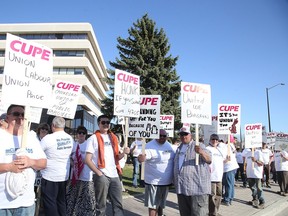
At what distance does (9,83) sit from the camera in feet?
11.8

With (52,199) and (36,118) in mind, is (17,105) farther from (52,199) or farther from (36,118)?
(36,118)

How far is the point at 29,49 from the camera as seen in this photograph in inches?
155

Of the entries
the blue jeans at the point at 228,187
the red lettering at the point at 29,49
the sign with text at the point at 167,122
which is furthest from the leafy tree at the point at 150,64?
the red lettering at the point at 29,49

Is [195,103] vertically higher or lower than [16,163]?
higher

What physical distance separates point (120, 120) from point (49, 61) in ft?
16.8

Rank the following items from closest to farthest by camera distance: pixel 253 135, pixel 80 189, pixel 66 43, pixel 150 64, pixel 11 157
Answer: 1. pixel 11 157
2. pixel 80 189
3. pixel 253 135
4. pixel 150 64
5. pixel 66 43

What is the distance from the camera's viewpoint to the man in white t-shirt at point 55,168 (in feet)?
18.4

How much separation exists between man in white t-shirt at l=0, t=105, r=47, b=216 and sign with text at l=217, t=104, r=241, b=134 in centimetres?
659

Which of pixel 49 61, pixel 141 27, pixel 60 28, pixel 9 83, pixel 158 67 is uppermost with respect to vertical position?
pixel 60 28

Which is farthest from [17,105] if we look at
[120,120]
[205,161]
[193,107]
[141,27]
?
[141,27]

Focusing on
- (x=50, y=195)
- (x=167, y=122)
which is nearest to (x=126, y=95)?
(x=50, y=195)

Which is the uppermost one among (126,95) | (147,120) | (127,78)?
(127,78)

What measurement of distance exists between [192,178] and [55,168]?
2501 mm

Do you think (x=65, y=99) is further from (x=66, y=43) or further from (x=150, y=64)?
(x=66, y=43)
